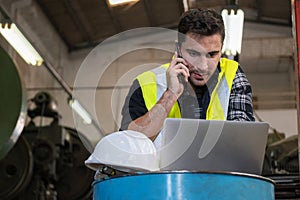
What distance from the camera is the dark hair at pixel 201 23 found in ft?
5.74

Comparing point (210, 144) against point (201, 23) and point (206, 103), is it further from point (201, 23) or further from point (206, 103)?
point (201, 23)

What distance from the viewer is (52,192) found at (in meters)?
4.86

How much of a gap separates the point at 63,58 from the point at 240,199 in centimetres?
771

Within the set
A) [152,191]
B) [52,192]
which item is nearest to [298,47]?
[152,191]

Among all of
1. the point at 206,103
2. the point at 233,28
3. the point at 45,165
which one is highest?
the point at 233,28

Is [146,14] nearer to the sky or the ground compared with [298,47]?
nearer to the sky

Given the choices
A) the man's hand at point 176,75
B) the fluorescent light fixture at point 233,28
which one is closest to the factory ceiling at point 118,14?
the fluorescent light fixture at point 233,28

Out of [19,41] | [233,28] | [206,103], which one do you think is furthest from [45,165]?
[206,103]

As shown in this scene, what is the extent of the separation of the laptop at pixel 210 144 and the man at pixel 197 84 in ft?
1.01

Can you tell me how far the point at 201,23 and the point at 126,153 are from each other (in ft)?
1.89

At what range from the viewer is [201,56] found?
5.70 ft

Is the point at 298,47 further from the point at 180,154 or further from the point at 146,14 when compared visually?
the point at 146,14

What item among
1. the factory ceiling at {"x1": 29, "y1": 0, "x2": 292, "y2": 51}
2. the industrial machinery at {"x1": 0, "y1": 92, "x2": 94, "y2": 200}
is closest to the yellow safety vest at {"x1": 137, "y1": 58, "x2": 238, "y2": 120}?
the industrial machinery at {"x1": 0, "y1": 92, "x2": 94, "y2": 200}

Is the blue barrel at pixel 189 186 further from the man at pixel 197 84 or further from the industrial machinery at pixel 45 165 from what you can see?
the industrial machinery at pixel 45 165
